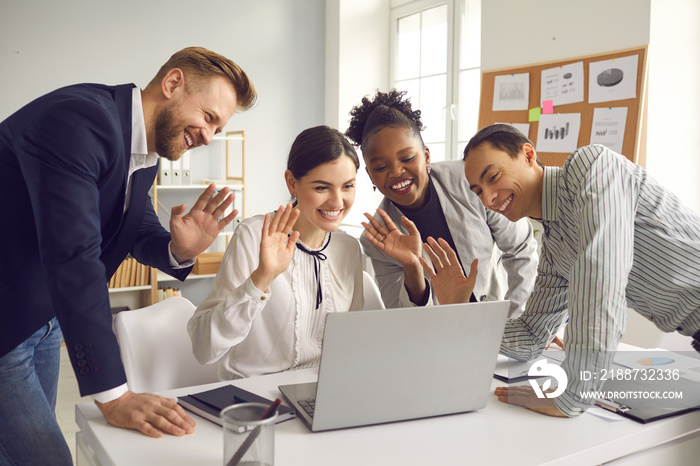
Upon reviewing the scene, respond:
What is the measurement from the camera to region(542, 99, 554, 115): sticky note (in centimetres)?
338

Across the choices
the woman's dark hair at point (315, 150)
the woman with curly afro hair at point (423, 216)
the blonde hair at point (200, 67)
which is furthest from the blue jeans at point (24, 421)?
the woman with curly afro hair at point (423, 216)

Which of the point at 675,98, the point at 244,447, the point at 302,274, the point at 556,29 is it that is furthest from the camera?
the point at 556,29

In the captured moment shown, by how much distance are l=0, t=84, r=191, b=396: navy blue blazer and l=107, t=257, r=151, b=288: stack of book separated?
3172mm

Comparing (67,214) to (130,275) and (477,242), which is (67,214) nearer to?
(477,242)

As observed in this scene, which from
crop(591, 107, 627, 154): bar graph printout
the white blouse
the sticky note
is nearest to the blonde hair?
the white blouse

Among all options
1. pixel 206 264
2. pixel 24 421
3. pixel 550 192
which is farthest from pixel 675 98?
pixel 206 264

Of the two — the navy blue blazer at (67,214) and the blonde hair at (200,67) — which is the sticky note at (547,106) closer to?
the blonde hair at (200,67)

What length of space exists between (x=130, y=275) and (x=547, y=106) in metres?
3.11

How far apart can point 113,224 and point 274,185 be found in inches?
149

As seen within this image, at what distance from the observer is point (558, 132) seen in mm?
3342

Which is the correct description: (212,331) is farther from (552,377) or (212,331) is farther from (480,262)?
(480,262)

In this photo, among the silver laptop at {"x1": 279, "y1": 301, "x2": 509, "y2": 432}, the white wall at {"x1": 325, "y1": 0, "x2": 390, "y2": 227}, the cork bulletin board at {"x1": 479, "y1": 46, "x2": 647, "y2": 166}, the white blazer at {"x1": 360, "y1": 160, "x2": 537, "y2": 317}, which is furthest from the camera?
the white wall at {"x1": 325, "y1": 0, "x2": 390, "y2": 227}

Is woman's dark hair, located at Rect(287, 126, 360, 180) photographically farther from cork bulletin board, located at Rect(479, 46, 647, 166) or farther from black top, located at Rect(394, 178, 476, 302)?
cork bulletin board, located at Rect(479, 46, 647, 166)

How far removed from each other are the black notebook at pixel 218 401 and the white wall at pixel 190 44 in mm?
3764
